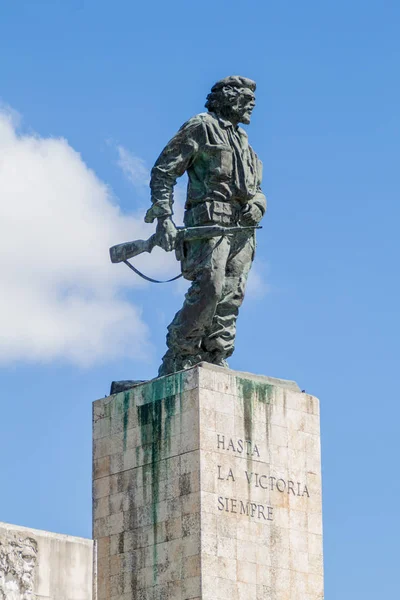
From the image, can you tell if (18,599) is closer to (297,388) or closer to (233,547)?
(233,547)

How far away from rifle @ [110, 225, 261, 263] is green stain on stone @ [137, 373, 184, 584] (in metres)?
1.91

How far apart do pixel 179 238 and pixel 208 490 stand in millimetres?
3623

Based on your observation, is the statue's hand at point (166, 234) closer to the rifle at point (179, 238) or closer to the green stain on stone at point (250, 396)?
the rifle at point (179, 238)

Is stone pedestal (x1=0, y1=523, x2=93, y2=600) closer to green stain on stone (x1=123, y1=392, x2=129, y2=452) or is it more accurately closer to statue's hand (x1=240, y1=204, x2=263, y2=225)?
green stain on stone (x1=123, y1=392, x2=129, y2=452)

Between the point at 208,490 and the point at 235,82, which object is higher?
the point at 235,82

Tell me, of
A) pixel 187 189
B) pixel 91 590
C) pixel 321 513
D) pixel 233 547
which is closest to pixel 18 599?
pixel 91 590

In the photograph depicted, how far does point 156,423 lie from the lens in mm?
22703

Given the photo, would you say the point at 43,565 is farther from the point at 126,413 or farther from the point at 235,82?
the point at 235,82

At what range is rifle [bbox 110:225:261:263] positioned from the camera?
23.1 meters

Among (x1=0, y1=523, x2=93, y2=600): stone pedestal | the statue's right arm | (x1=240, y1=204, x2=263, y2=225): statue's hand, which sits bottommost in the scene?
(x1=0, y1=523, x2=93, y2=600): stone pedestal

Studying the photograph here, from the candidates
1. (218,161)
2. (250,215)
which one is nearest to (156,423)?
(250,215)

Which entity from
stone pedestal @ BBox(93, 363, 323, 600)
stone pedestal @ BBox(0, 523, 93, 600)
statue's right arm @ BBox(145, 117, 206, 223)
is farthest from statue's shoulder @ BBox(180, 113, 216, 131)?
stone pedestal @ BBox(0, 523, 93, 600)

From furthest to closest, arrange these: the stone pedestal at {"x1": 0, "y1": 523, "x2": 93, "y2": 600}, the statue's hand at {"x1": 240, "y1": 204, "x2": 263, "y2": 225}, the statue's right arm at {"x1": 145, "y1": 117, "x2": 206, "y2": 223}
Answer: the statue's hand at {"x1": 240, "y1": 204, "x2": 263, "y2": 225} → the statue's right arm at {"x1": 145, "y1": 117, "x2": 206, "y2": 223} → the stone pedestal at {"x1": 0, "y1": 523, "x2": 93, "y2": 600}

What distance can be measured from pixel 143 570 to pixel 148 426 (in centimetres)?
192
